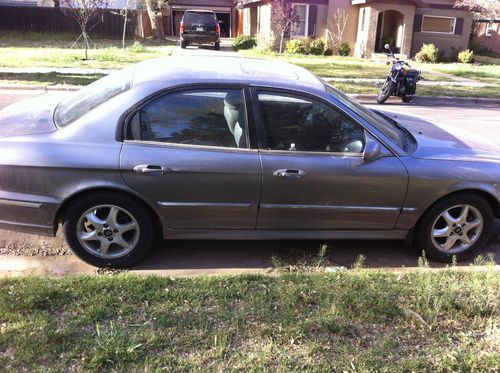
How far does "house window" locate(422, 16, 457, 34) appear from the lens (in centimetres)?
2669

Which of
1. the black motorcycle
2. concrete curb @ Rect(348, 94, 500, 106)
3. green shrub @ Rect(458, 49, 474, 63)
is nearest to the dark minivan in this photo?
green shrub @ Rect(458, 49, 474, 63)

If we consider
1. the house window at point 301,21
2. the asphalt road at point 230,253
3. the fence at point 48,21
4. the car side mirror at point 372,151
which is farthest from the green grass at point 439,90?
the fence at point 48,21

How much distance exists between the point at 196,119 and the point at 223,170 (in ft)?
1.52

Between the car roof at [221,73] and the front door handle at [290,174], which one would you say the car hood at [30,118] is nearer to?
the car roof at [221,73]

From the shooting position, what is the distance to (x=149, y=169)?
3.59 metres

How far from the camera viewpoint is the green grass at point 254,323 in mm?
2594

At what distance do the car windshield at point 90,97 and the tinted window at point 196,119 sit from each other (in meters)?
0.35

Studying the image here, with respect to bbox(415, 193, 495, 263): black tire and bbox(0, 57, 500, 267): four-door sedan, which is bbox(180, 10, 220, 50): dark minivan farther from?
bbox(415, 193, 495, 263): black tire

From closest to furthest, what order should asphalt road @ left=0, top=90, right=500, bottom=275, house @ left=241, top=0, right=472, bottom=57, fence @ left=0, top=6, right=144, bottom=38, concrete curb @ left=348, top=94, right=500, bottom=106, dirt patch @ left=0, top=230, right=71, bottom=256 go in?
asphalt road @ left=0, top=90, right=500, bottom=275 → dirt patch @ left=0, top=230, right=71, bottom=256 → concrete curb @ left=348, top=94, right=500, bottom=106 → house @ left=241, top=0, right=472, bottom=57 → fence @ left=0, top=6, right=144, bottom=38

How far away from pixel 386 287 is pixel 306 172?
40.9 inches

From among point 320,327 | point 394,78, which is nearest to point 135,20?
point 394,78

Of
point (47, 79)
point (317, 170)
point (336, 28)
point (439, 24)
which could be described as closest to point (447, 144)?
point (317, 170)

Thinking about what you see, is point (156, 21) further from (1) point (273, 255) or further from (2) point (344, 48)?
(1) point (273, 255)

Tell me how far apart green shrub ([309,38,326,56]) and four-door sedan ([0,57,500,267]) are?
864 inches
